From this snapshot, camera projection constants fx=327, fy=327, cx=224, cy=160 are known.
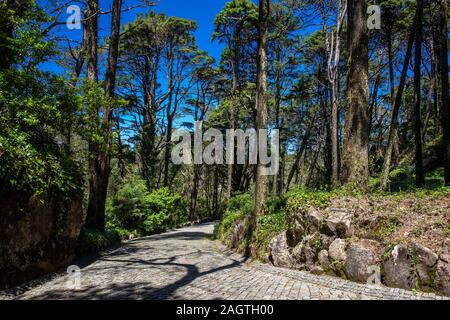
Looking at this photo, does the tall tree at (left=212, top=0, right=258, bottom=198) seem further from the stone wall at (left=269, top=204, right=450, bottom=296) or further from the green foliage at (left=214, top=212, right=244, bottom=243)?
the stone wall at (left=269, top=204, right=450, bottom=296)

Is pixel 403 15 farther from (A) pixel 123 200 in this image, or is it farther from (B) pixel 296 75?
(A) pixel 123 200

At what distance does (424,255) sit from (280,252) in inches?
129


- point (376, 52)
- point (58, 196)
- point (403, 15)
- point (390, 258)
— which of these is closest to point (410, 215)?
point (390, 258)

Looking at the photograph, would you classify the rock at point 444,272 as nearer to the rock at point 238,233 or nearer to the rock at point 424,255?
the rock at point 424,255

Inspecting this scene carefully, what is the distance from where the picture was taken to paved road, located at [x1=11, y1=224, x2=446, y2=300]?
16.9 feet

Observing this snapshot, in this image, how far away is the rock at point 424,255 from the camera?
488cm

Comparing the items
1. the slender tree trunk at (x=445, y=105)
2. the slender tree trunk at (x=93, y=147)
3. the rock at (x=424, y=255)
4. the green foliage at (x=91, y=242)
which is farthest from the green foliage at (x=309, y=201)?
the green foliage at (x=91, y=242)

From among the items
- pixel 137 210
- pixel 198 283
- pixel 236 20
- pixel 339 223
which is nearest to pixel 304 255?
pixel 339 223

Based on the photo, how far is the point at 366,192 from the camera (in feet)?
25.7

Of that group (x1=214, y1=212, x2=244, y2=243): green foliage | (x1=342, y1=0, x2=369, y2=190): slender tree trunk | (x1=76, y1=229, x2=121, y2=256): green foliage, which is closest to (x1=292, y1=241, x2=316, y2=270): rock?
(x1=342, y1=0, x2=369, y2=190): slender tree trunk

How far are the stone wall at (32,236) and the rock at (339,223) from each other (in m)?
5.64

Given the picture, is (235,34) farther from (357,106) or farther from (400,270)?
(400,270)
